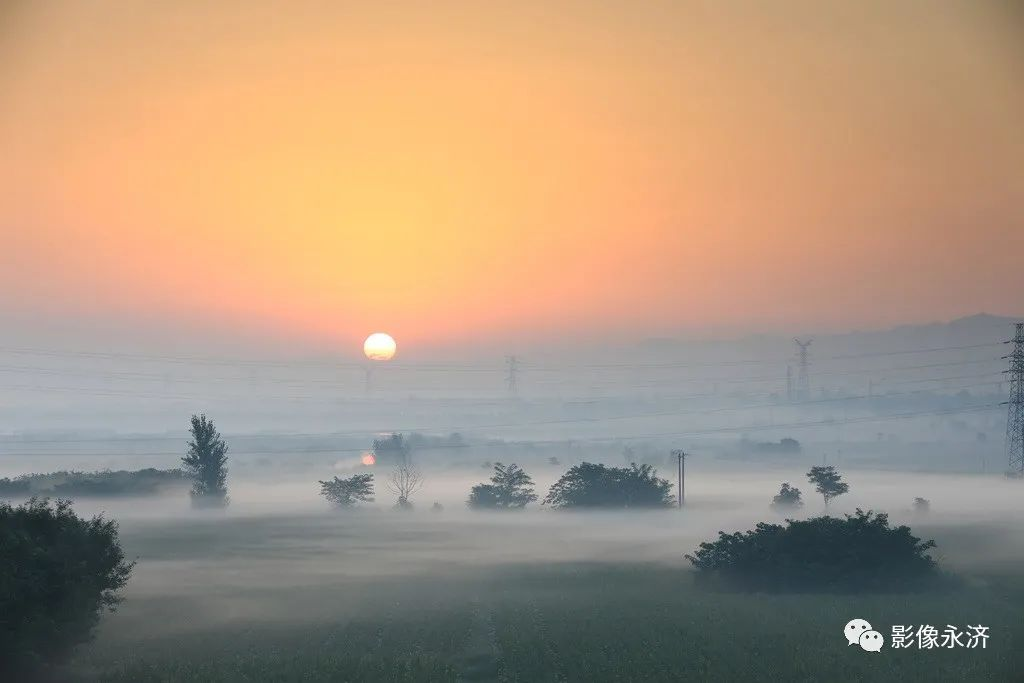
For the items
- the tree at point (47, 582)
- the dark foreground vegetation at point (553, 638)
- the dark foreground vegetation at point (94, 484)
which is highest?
the dark foreground vegetation at point (94, 484)

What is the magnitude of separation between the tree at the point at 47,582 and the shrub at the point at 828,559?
52.3 metres

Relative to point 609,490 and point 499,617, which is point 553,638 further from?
point 609,490

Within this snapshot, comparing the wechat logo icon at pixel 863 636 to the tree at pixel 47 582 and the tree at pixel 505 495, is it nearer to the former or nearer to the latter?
the tree at pixel 47 582

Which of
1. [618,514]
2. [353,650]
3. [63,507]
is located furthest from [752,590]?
[618,514]

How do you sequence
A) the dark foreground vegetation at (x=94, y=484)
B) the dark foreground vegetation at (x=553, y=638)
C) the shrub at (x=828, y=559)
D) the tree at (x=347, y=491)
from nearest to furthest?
1. the dark foreground vegetation at (x=553, y=638)
2. the shrub at (x=828, y=559)
3. the dark foreground vegetation at (x=94, y=484)
4. the tree at (x=347, y=491)

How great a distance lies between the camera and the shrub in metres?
90.8

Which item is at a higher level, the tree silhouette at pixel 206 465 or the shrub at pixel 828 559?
the tree silhouette at pixel 206 465

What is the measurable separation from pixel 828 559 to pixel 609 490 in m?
90.2

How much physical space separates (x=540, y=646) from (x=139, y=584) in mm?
44390

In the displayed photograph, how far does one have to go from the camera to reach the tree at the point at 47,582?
59469 millimetres

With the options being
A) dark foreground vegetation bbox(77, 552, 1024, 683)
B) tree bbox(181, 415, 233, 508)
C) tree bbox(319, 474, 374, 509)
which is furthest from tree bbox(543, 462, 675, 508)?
dark foreground vegetation bbox(77, 552, 1024, 683)

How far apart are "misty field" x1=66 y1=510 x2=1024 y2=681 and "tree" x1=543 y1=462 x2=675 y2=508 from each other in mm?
46640

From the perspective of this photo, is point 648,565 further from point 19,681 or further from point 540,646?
point 19,681

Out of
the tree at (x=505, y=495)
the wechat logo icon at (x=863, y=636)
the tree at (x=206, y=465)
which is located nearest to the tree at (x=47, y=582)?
the wechat logo icon at (x=863, y=636)
